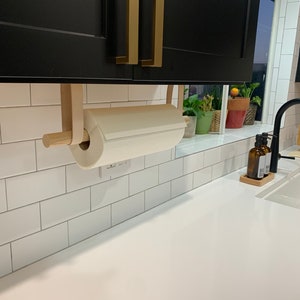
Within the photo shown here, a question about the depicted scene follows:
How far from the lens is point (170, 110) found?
901 mm

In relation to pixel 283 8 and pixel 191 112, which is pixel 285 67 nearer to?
pixel 283 8

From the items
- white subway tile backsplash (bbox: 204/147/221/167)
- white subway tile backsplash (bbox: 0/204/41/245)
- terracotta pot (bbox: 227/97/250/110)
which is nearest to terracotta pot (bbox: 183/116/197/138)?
white subway tile backsplash (bbox: 204/147/221/167)

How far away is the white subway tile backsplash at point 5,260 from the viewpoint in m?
0.77

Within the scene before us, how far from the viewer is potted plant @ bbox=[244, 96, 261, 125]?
7.31 feet

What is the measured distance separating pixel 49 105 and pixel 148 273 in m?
0.51

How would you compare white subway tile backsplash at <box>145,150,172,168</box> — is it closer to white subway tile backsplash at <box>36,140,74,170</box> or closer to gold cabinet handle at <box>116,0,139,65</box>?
white subway tile backsplash at <box>36,140,74,170</box>

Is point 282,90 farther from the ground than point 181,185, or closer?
farther from the ground

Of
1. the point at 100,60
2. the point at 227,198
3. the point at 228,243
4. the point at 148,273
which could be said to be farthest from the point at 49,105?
the point at 227,198

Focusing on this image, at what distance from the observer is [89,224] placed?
3.16 feet

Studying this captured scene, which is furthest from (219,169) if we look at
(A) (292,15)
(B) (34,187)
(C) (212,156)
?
(A) (292,15)

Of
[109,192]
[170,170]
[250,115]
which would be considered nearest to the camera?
[109,192]

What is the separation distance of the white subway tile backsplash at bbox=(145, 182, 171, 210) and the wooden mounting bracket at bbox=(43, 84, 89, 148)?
513 millimetres

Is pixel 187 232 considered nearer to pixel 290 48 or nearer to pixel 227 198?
pixel 227 198

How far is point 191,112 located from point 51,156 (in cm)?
99
